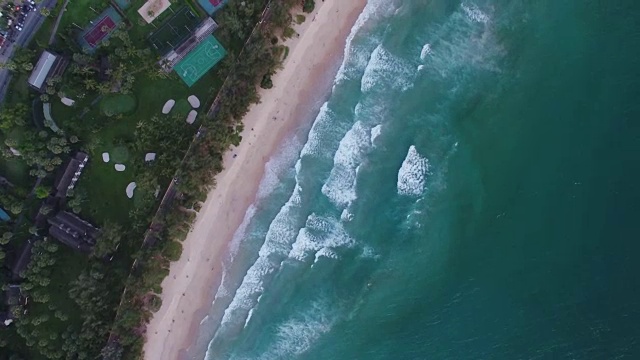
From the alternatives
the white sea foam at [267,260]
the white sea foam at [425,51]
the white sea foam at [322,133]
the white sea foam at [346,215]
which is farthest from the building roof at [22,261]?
the white sea foam at [425,51]

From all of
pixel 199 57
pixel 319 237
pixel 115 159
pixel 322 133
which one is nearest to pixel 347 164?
pixel 322 133

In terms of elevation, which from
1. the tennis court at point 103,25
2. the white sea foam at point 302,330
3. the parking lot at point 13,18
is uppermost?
the tennis court at point 103,25

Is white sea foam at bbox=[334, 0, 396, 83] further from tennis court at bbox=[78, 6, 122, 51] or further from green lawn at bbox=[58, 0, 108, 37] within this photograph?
green lawn at bbox=[58, 0, 108, 37]

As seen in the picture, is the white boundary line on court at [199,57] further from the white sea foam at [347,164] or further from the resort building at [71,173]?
the white sea foam at [347,164]

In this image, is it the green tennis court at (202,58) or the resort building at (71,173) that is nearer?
the green tennis court at (202,58)

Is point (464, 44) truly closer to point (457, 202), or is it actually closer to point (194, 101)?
point (457, 202)

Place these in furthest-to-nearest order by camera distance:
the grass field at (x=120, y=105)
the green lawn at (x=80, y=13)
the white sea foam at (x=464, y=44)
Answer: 1. the green lawn at (x=80, y=13)
2. the grass field at (x=120, y=105)
3. the white sea foam at (x=464, y=44)
